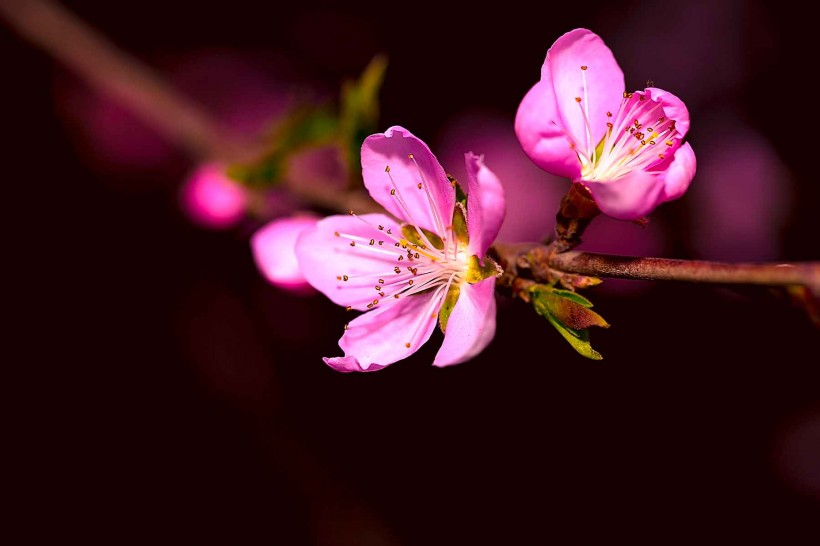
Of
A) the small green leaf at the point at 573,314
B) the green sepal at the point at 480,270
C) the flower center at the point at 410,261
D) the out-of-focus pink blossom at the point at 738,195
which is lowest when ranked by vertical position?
the out-of-focus pink blossom at the point at 738,195

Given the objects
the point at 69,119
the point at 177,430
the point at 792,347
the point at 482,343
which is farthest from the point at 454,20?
the point at 482,343

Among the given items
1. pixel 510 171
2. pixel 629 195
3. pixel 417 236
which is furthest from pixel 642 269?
pixel 510 171

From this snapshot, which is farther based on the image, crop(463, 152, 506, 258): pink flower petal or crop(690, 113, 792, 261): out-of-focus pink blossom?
crop(690, 113, 792, 261): out-of-focus pink blossom

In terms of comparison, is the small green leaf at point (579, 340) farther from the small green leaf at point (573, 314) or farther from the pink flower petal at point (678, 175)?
the pink flower petal at point (678, 175)

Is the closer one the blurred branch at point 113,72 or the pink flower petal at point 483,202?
the pink flower petal at point 483,202

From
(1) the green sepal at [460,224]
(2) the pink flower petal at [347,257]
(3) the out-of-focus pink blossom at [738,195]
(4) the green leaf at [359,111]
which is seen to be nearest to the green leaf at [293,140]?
(4) the green leaf at [359,111]

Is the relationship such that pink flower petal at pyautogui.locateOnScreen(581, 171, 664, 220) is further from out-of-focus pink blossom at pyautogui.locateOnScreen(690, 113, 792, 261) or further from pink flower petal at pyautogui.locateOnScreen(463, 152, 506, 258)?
out-of-focus pink blossom at pyautogui.locateOnScreen(690, 113, 792, 261)

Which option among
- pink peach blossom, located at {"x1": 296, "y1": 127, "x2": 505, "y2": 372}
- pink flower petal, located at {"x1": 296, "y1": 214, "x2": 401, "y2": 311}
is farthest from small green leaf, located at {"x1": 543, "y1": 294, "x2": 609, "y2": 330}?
pink flower petal, located at {"x1": 296, "y1": 214, "x2": 401, "y2": 311}
